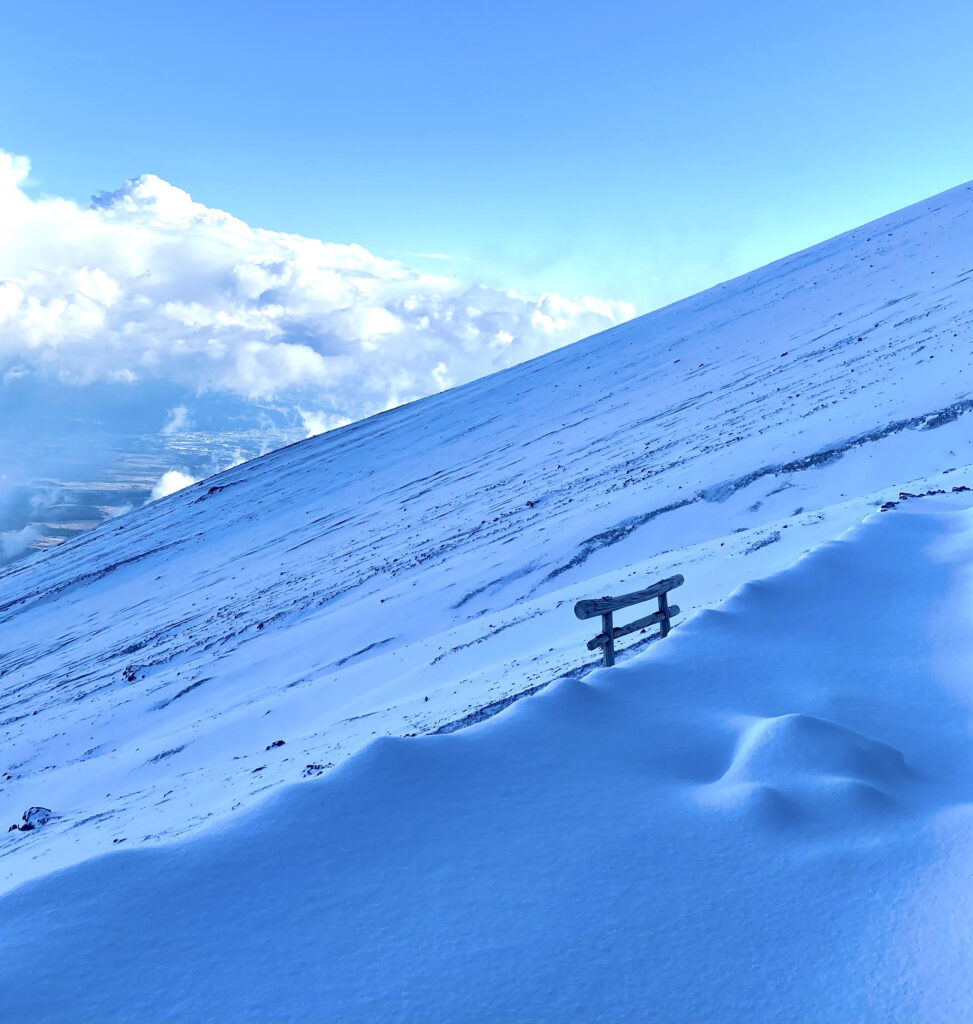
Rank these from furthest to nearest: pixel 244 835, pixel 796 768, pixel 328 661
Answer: pixel 328 661
pixel 796 768
pixel 244 835

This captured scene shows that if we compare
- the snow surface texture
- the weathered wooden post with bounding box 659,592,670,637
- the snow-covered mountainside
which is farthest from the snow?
the weathered wooden post with bounding box 659,592,670,637

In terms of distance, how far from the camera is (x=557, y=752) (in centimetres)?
557

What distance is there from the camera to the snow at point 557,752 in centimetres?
376

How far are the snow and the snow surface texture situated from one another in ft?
0.06

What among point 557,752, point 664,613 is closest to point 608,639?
point 664,613

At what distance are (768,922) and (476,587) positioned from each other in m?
13.3

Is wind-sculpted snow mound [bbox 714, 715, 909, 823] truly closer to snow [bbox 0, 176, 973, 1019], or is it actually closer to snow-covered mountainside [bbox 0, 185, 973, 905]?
snow [bbox 0, 176, 973, 1019]

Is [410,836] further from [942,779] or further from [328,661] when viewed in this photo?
[328,661]

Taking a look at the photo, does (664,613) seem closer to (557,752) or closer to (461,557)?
(557,752)

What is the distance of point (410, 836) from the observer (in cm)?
460

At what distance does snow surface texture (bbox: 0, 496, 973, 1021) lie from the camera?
11.8 feet

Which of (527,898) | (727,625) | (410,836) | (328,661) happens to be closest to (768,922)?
(527,898)

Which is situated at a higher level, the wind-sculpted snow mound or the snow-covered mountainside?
the snow-covered mountainside

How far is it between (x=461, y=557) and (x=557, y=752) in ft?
47.6
